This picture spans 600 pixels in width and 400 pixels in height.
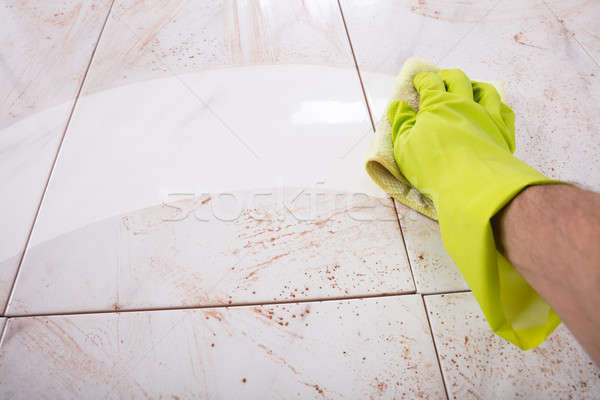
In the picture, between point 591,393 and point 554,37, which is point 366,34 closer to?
point 554,37

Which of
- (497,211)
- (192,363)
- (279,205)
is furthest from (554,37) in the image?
(192,363)

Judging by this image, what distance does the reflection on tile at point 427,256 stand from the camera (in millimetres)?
618

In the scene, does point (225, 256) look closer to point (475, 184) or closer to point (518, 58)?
point (475, 184)

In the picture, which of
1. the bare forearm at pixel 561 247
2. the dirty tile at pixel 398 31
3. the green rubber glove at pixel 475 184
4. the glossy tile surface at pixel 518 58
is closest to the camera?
the bare forearm at pixel 561 247

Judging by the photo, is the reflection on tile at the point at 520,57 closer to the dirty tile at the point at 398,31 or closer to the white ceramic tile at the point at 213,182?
the dirty tile at the point at 398,31

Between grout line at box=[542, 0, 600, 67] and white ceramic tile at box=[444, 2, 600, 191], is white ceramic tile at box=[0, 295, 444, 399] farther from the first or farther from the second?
grout line at box=[542, 0, 600, 67]

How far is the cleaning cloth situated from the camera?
487mm

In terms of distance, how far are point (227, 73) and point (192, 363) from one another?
677 mm

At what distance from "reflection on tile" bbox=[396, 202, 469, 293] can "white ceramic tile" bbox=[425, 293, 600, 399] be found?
46 mm

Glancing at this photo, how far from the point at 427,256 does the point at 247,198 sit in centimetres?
37

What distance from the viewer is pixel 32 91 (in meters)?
0.85

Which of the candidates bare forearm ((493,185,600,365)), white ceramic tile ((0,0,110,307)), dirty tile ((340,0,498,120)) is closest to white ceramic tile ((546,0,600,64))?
dirty tile ((340,0,498,120))

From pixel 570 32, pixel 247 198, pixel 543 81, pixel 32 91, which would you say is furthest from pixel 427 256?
pixel 32 91

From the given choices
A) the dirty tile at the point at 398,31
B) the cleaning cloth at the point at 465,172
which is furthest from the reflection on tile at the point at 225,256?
the dirty tile at the point at 398,31
